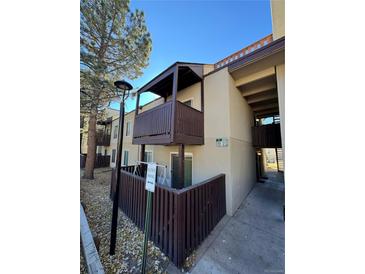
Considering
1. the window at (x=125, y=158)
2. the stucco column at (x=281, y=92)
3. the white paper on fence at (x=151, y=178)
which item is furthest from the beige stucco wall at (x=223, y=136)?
the window at (x=125, y=158)

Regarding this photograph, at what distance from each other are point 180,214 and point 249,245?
2.12 meters

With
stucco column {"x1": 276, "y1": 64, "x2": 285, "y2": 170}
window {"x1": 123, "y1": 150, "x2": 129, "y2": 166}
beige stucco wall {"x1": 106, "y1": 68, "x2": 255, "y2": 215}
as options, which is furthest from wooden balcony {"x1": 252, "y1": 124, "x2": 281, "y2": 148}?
window {"x1": 123, "y1": 150, "x2": 129, "y2": 166}

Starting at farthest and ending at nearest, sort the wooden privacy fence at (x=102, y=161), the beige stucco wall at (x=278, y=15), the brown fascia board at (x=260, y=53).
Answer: the wooden privacy fence at (x=102, y=161)
the brown fascia board at (x=260, y=53)
the beige stucco wall at (x=278, y=15)

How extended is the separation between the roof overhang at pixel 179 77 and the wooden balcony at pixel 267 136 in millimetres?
4558

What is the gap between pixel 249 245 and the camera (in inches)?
137

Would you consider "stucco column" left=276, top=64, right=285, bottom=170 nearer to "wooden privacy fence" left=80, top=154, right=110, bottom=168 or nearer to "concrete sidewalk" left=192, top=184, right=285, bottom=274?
"concrete sidewalk" left=192, top=184, right=285, bottom=274

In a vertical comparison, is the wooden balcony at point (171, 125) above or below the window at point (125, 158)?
above

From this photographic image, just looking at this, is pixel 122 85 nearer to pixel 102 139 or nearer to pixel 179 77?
pixel 179 77

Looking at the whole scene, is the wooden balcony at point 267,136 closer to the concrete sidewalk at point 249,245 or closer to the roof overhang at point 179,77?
the concrete sidewalk at point 249,245

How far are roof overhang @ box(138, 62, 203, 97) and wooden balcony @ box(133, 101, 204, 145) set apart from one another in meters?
1.28

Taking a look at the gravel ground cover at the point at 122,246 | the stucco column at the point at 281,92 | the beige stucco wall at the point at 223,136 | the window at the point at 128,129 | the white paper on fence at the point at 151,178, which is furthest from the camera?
the window at the point at 128,129

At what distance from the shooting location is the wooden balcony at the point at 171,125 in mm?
4352

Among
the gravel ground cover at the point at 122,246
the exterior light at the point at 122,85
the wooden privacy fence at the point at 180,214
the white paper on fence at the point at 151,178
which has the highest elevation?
the exterior light at the point at 122,85
